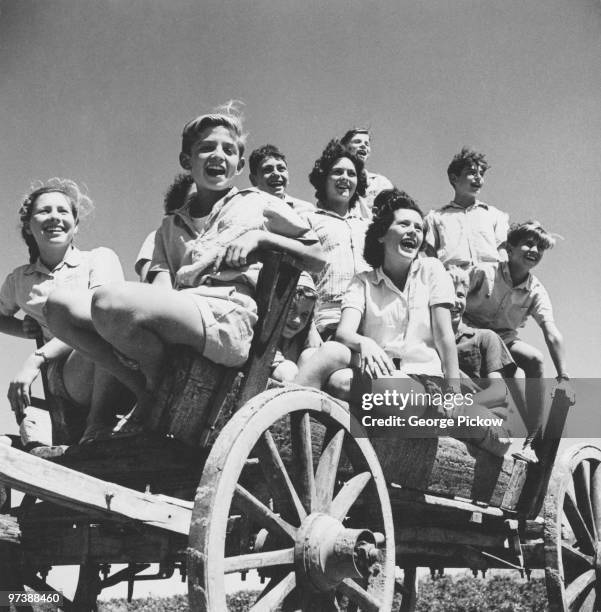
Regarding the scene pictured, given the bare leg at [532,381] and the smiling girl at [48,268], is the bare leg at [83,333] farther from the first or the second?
the bare leg at [532,381]

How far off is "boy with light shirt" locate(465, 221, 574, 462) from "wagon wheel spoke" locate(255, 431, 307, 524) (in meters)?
2.98

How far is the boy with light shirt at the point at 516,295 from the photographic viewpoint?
540cm

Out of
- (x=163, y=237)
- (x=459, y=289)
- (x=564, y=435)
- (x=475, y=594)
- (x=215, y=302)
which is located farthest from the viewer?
(x=475, y=594)

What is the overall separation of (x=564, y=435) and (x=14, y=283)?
10.6 ft

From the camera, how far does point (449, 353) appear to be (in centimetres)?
372

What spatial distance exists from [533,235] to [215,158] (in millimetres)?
2747

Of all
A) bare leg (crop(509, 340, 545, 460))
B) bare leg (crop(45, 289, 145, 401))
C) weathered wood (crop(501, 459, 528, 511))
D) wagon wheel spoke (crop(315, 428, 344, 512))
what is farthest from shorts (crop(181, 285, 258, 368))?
bare leg (crop(509, 340, 545, 460))

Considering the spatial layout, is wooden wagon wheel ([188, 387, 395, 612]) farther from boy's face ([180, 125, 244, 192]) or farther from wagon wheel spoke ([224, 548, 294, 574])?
boy's face ([180, 125, 244, 192])

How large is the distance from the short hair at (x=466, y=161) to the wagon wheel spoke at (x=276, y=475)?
4346 mm

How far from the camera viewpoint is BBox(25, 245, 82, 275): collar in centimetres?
393

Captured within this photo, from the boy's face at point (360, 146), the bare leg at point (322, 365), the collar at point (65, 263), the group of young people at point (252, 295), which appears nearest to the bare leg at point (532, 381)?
the group of young people at point (252, 295)

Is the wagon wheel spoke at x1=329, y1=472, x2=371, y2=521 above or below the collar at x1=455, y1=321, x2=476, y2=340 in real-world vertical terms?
below

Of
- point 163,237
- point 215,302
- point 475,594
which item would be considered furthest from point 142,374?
point 475,594

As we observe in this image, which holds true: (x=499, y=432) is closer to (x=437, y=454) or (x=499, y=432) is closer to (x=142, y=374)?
(x=437, y=454)
